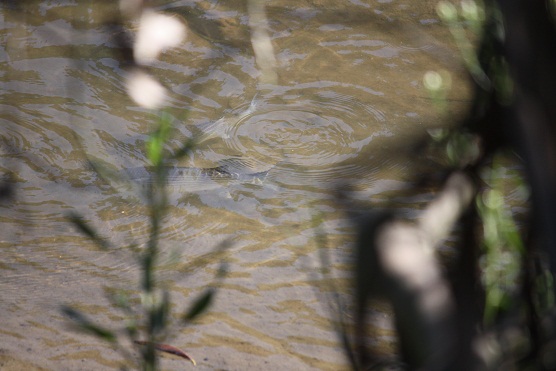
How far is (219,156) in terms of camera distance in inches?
133

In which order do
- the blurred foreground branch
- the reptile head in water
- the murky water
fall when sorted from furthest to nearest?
1. the reptile head in water
2. the murky water
3. the blurred foreground branch

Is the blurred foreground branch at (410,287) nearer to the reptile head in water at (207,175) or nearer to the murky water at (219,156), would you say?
the murky water at (219,156)

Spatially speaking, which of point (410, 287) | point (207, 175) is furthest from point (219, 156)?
point (410, 287)

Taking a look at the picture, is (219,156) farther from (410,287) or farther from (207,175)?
(410,287)

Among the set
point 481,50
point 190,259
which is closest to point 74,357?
point 190,259

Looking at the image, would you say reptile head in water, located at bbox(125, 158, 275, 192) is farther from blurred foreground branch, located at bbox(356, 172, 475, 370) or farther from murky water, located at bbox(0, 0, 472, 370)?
blurred foreground branch, located at bbox(356, 172, 475, 370)

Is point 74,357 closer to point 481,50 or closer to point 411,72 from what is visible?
point 481,50

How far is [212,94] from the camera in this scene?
12.5 ft

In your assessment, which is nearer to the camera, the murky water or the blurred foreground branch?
the blurred foreground branch

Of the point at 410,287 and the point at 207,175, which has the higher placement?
the point at 410,287

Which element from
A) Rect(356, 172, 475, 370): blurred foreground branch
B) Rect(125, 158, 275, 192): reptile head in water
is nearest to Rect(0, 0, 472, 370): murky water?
Rect(125, 158, 275, 192): reptile head in water

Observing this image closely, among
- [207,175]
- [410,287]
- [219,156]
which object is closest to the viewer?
[410,287]

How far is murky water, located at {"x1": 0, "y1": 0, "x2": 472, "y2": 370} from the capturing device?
8.05 feet

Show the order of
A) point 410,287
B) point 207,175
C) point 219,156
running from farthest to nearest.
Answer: point 219,156
point 207,175
point 410,287
